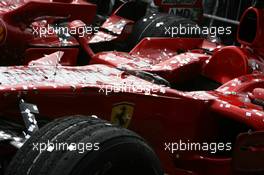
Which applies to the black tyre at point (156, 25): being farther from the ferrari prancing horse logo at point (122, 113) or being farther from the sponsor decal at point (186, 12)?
the ferrari prancing horse logo at point (122, 113)

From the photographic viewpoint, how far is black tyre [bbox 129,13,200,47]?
6172 millimetres

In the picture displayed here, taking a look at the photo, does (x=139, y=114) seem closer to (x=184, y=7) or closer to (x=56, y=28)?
(x=56, y=28)

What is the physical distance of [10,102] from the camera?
3.20m

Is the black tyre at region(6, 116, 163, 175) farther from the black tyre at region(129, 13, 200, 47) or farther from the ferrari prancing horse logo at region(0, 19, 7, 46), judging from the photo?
the black tyre at region(129, 13, 200, 47)

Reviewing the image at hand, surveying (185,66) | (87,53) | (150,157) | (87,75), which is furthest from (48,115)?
(87,53)

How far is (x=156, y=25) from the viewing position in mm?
6238

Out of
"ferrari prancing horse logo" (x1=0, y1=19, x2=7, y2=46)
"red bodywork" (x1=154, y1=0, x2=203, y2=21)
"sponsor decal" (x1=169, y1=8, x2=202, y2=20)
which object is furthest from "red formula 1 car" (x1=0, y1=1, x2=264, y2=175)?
"sponsor decal" (x1=169, y1=8, x2=202, y2=20)

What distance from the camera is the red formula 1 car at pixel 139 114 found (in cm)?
278

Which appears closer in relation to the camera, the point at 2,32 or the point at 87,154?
the point at 87,154

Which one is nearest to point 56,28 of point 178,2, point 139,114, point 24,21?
point 24,21

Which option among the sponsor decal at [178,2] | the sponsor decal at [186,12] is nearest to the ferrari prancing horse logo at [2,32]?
the sponsor decal at [178,2]

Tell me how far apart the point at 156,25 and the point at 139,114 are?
9.07ft

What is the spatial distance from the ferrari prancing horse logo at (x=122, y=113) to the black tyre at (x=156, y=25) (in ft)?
8.76

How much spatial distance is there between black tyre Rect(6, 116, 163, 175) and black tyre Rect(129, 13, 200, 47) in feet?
10.9
